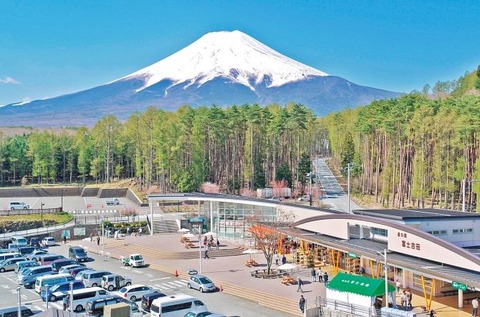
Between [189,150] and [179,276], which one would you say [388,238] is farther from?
[189,150]

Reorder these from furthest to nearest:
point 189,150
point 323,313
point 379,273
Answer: point 189,150 < point 379,273 < point 323,313

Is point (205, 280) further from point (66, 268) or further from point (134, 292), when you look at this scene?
point (66, 268)

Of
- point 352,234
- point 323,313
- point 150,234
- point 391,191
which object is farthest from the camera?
point 391,191

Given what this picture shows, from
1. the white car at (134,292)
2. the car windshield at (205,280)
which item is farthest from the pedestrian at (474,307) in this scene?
the white car at (134,292)

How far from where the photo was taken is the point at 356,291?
76.8 feet

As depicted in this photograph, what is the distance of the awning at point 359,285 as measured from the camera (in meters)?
23.0

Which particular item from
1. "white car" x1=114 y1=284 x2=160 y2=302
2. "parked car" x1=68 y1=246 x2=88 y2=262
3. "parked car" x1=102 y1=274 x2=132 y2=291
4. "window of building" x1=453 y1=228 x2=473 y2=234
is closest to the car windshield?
"white car" x1=114 y1=284 x2=160 y2=302

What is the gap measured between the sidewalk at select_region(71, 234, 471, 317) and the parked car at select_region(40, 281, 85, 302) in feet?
23.2

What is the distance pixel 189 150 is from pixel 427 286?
4724 cm

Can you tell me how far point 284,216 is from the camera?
40562 mm

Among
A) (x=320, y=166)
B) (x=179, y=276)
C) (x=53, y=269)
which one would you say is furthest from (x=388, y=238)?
(x=320, y=166)

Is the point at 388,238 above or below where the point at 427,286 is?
above

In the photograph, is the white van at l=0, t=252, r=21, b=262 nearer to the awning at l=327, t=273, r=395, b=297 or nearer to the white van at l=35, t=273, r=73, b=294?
the white van at l=35, t=273, r=73, b=294

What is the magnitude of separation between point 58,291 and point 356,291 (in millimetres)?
14335
